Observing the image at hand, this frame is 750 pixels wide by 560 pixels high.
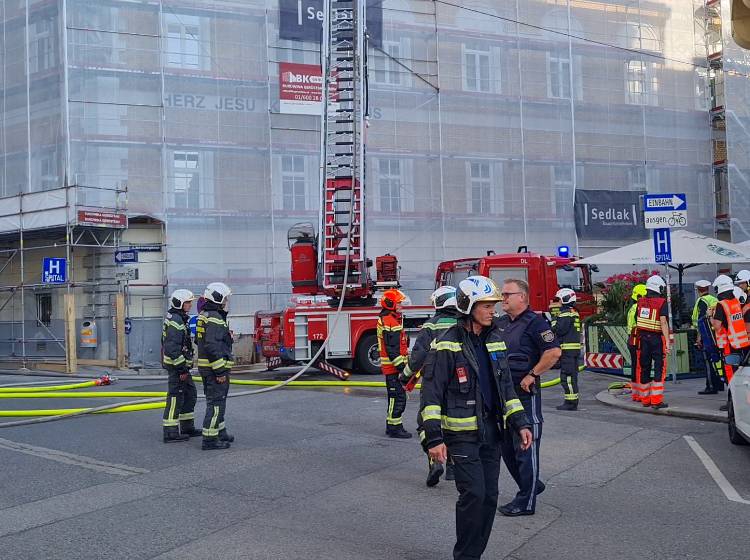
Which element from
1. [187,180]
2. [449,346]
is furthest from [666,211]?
[187,180]

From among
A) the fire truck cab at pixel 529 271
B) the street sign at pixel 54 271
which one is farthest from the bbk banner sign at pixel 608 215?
the street sign at pixel 54 271

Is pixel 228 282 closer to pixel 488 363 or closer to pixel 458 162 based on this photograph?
pixel 458 162

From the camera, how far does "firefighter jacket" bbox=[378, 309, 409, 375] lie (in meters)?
9.21

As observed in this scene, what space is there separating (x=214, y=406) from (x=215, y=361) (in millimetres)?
492

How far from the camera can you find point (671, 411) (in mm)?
10969

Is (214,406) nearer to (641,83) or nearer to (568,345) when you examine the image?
(568,345)

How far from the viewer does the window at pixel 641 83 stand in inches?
1036

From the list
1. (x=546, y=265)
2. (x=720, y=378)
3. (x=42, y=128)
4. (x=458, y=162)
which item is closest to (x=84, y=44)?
(x=42, y=128)

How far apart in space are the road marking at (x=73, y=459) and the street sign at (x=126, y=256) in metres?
9.63

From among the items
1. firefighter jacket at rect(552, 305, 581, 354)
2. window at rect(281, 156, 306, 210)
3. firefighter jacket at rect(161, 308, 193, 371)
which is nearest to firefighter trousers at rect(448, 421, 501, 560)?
firefighter jacket at rect(161, 308, 193, 371)

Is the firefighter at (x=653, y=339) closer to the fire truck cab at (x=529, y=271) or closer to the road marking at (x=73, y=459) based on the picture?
the fire truck cab at (x=529, y=271)

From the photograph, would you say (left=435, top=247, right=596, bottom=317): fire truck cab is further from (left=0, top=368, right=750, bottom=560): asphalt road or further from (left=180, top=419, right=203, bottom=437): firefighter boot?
(left=180, top=419, right=203, bottom=437): firefighter boot

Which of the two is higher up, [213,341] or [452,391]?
[213,341]

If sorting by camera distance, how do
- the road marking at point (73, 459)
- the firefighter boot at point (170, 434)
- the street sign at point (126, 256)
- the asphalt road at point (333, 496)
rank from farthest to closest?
the street sign at point (126, 256), the firefighter boot at point (170, 434), the road marking at point (73, 459), the asphalt road at point (333, 496)
